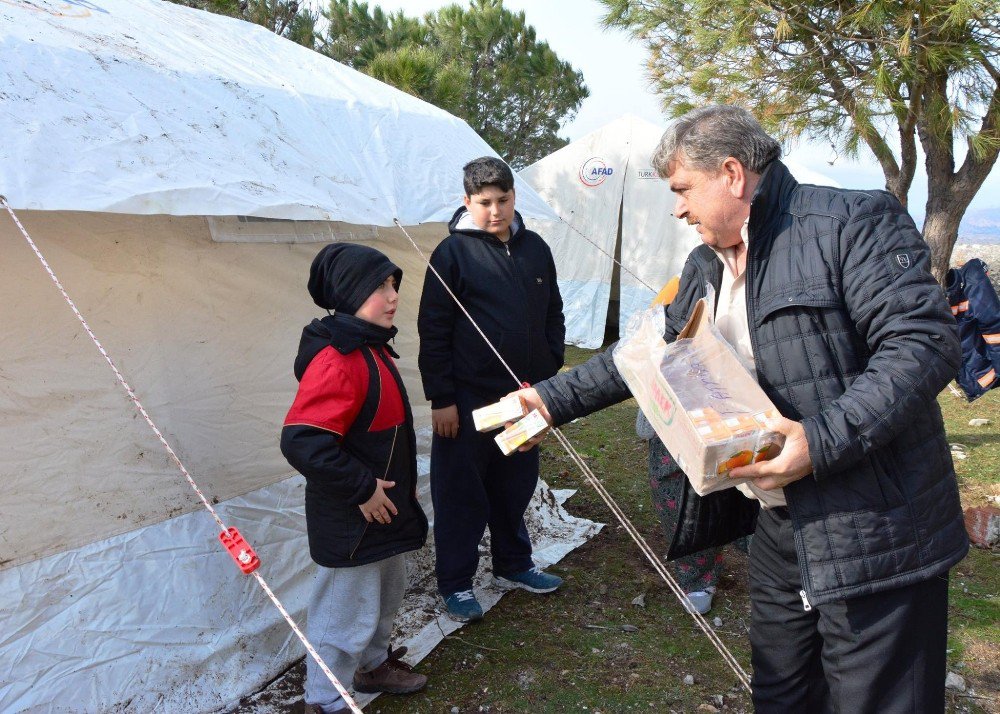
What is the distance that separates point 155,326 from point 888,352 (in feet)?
7.58

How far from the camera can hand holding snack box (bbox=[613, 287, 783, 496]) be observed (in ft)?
4.50

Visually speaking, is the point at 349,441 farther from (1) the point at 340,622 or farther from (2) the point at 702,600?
(2) the point at 702,600

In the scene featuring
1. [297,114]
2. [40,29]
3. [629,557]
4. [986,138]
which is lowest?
[629,557]

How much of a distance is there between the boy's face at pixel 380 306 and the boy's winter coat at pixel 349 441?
0.03 meters

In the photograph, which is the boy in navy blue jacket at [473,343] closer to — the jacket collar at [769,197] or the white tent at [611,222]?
the jacket collar at [769,197]

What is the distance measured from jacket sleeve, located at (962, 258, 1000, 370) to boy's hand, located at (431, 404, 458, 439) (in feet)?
11.8

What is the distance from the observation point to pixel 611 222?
8.73 meters

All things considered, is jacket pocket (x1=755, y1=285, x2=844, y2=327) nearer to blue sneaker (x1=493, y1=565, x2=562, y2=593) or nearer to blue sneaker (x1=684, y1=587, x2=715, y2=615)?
blue sneaker (x1=684, y1=587, x2=715, y2=615)

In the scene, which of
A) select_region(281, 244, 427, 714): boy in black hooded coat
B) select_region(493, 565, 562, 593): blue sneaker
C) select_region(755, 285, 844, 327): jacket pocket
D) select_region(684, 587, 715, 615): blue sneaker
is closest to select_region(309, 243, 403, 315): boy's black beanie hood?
select_region(281, 244, 427, 714): boy in black hooded coat

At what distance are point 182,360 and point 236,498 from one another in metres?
0.57

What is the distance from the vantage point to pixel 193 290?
2715 mm

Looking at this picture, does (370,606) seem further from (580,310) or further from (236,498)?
(580,310)

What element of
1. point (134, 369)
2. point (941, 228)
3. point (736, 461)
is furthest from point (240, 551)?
point (941, 228)

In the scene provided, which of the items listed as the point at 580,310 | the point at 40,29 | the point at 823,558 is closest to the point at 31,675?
the point at 40,29
